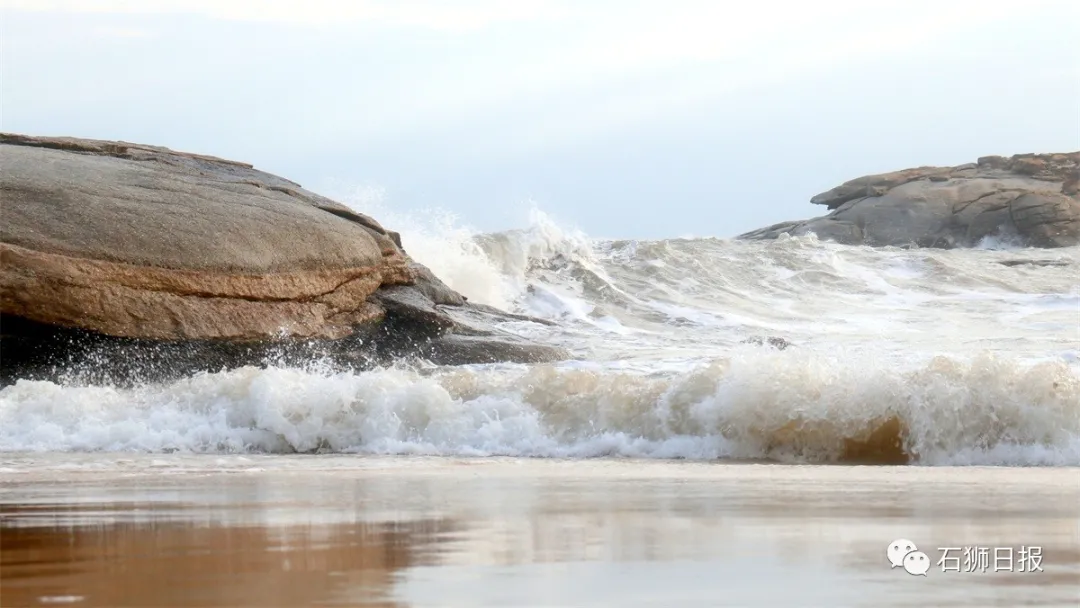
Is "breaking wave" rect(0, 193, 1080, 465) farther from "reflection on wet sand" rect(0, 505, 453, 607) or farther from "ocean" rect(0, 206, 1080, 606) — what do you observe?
"reflection on wet sand" rect(0, 505, 453, 607)

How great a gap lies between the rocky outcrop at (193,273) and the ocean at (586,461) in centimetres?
50

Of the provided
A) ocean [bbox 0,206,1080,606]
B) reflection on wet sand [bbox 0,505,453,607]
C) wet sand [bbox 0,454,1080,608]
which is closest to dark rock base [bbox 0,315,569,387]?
ocean [bbox 0,206,1080,606]

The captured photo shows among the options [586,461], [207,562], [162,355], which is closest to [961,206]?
[162,355]

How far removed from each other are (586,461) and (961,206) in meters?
20.6

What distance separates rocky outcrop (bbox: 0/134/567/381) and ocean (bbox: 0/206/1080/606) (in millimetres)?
498

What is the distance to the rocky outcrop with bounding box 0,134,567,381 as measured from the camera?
28.5ft

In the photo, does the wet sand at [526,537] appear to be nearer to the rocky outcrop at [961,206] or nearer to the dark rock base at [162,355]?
the dark rock base at [162,355]

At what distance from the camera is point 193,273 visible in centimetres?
902

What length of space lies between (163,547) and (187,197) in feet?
22.5

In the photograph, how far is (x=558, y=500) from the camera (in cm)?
440

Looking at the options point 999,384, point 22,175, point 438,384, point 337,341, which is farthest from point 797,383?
point 22,175

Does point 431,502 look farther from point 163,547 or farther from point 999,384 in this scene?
point 999,384

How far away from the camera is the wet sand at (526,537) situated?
254cm

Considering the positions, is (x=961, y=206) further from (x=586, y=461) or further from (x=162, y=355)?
(x=586, y=461)
